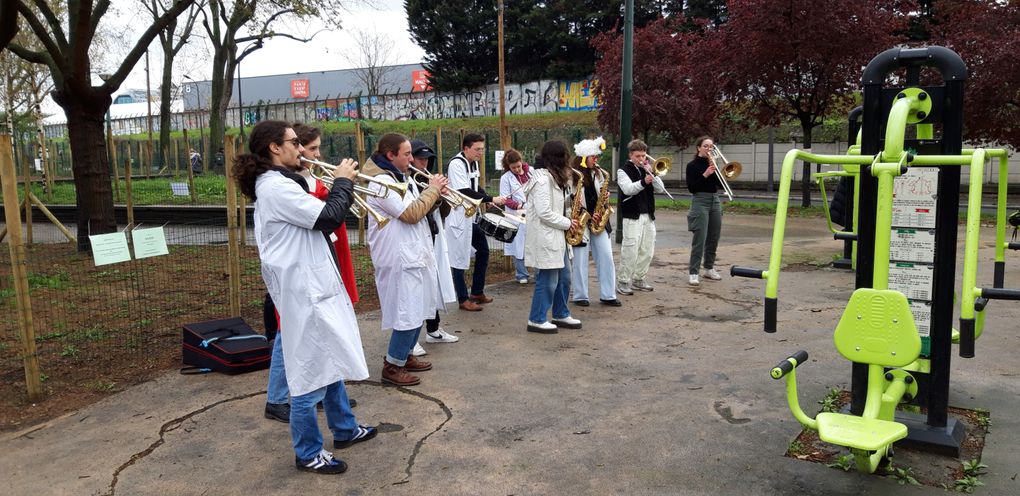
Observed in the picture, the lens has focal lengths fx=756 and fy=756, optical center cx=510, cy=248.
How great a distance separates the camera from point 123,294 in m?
8.30

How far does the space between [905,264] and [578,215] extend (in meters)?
3.59

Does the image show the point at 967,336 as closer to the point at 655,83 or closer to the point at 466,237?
the point at 466,237

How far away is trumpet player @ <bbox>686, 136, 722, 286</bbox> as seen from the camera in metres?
8.37

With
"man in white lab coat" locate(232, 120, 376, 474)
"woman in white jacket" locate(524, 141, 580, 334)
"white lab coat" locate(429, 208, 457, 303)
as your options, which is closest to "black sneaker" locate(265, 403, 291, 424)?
"man in white lab coat" locate(232, 120, 376, 474)

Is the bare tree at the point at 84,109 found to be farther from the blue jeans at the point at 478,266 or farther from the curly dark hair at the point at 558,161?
the curly dark hair at the point at 558,161

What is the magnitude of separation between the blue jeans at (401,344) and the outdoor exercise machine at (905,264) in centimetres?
226

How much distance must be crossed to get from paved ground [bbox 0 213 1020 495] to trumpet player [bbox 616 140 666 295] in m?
1.40

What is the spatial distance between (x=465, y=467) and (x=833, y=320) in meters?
4.27

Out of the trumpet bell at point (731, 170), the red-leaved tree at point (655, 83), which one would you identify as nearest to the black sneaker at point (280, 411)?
the trumpet bell at point (731, 170)

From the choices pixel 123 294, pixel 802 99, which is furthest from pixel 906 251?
pixel 802 99

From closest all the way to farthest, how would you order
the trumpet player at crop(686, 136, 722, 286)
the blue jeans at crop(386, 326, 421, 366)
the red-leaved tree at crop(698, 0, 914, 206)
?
the blue jeans at crop(386, 326, 421, 366), the trumpet player at crop(686, 136, 722, 286), the red-leaved tree at crop(698, 0, 914, 206)

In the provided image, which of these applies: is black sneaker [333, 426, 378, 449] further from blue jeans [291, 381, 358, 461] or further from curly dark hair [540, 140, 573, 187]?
curly dark hair [540, 140, 573, 187]

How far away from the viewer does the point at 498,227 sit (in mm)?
6621

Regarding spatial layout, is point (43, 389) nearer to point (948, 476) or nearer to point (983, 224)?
point (948, 476)
